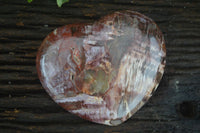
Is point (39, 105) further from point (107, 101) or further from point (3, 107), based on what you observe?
point (107, 101)

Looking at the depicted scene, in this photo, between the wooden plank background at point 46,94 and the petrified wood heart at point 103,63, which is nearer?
the petrified wood heart at point 103,63

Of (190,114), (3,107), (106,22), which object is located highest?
(106,22)

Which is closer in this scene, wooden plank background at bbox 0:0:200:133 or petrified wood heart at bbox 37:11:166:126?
petrified wood heart at bbox 37:11:166:126

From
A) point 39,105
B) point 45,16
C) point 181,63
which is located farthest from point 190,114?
point 45,16

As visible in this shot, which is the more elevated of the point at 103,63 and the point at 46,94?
the point at 103,63

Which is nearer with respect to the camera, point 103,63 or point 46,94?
point 103,63
